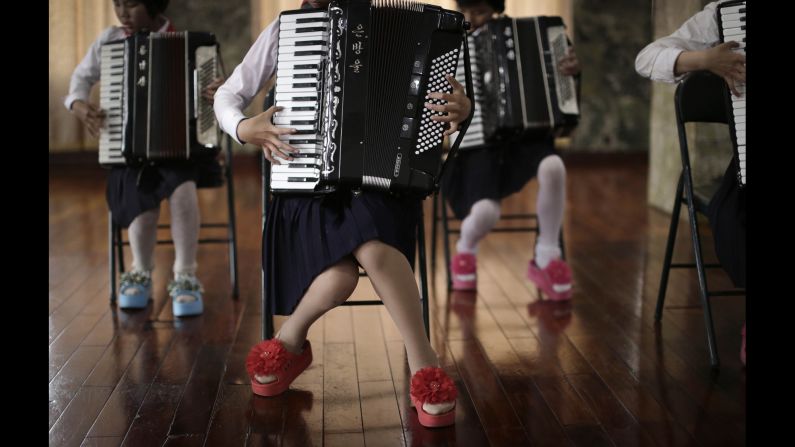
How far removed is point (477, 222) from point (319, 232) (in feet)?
4.44

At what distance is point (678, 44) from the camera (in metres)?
2.74

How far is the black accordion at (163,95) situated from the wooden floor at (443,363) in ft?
1.98

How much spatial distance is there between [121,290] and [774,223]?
245 centimetres

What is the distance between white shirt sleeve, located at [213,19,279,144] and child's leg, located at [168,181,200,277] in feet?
2.92

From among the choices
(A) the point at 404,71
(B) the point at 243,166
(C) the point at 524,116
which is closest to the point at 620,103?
(B) the point at 243,166

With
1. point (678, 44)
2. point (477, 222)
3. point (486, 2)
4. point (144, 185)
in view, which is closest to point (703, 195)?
point (678, 44)

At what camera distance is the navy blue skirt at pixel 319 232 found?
233cm

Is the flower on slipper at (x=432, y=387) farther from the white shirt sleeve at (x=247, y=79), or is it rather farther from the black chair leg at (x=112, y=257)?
the black chair leg at (x=112, y=257)

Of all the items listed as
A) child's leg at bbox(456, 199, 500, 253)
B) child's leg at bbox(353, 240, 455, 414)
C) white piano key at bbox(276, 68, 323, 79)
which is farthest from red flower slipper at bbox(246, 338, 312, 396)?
child's leg at bbox(456, 199, 500, 253)

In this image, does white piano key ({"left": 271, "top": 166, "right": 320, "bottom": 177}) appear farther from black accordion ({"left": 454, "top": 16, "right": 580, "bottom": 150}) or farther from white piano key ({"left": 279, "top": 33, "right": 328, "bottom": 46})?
black accordion ({"left": 454, "top": 16, "right": 580, "bottom": 150})

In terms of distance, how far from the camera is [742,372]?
8.75 ft

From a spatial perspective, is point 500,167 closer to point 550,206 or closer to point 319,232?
point 550,206

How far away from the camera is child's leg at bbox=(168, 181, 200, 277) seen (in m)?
3.30
